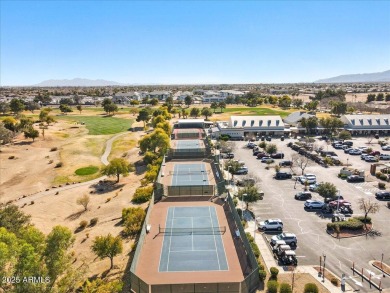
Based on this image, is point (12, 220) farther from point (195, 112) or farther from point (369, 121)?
point (195, 112)

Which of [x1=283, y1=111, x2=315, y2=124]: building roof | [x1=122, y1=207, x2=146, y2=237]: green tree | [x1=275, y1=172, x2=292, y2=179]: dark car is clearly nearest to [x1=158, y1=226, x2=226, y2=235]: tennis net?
[x1=122, y1=207, x2=146, y2=237]: green tree

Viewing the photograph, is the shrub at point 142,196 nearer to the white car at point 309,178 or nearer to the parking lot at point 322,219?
the parking lot at point 322,219

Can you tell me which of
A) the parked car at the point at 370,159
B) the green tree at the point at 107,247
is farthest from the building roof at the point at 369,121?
the green tree at the point at 107,247

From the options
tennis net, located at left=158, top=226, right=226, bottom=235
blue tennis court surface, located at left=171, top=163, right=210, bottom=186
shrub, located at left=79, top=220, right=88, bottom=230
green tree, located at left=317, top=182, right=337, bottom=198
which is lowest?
shrub, located at left=79, top=220, right=88, bottom=230

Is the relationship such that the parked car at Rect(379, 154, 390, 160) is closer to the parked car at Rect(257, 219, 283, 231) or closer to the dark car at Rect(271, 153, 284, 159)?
the dark car at Rect(271, 153, 284, 159)

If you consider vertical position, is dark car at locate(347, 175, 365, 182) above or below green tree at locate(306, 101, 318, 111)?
below

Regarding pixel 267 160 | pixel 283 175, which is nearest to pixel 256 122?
pixel 267 160
